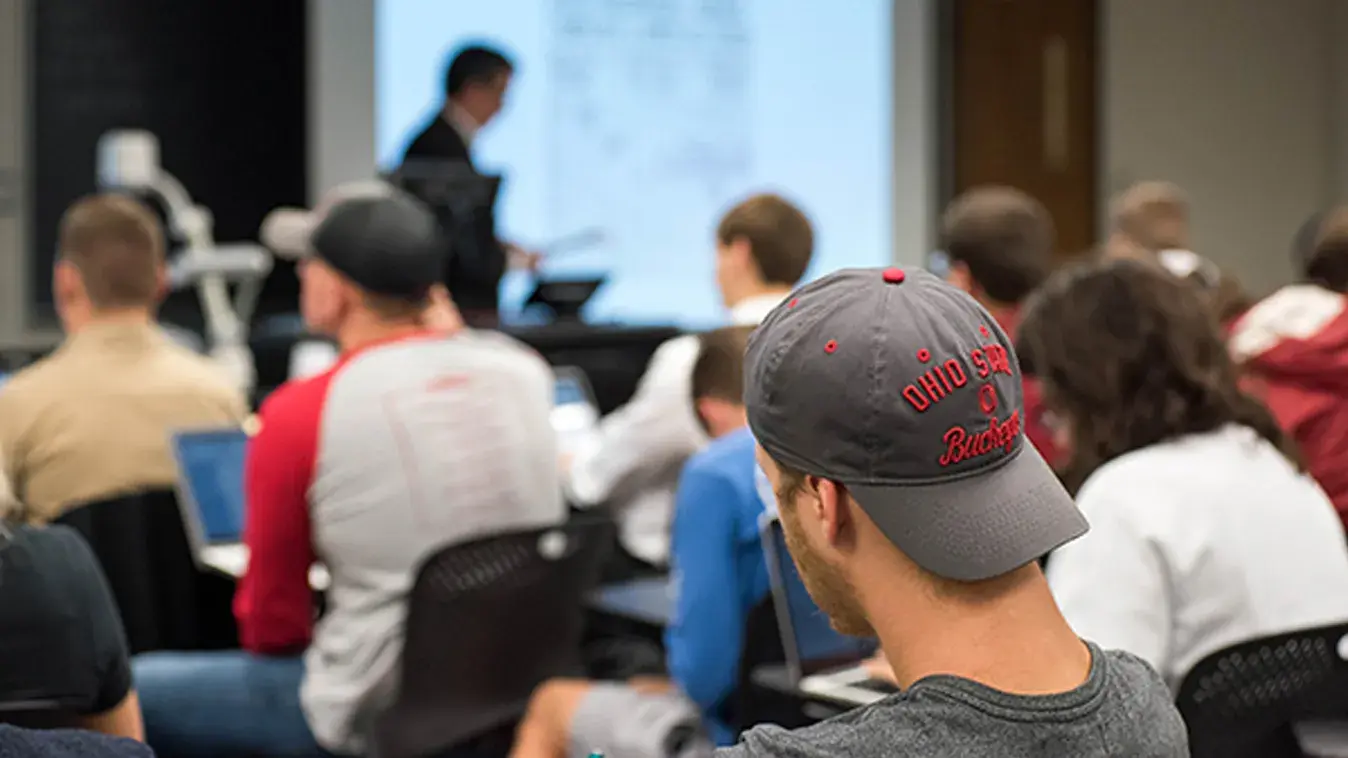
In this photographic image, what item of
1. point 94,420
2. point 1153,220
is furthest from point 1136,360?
point 1153,220

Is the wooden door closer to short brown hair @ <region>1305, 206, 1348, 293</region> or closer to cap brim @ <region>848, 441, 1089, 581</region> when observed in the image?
short brown hair @ <region>1305, 206, 1348, 293</region>

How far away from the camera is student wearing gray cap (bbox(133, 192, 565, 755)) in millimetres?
2551

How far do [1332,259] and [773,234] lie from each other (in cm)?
113

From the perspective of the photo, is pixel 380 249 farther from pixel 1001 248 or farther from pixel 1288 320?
pixel 1288 320

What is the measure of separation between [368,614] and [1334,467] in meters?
1.67

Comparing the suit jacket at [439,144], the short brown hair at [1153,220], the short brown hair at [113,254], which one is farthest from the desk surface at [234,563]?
the suit jacket at [439,144]

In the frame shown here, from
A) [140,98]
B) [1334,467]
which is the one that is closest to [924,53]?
[140,98]

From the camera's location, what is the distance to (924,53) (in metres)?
7.93

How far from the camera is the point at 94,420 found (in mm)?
3064

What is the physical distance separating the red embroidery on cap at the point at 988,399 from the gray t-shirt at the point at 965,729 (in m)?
0.18

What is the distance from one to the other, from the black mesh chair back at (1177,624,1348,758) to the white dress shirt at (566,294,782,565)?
65.7 inches

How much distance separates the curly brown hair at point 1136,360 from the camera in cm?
204

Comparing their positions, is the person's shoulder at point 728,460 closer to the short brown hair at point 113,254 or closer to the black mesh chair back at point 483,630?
the black mesh chair back at point 483,630

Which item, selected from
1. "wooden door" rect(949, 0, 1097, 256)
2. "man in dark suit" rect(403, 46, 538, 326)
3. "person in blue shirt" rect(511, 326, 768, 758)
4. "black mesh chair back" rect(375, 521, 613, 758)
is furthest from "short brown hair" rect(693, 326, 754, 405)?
"wooden door" rect(949, 0, 1097, 256)
